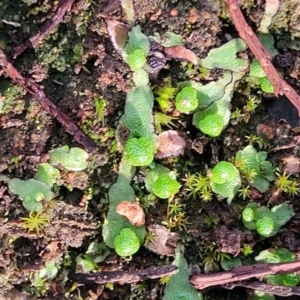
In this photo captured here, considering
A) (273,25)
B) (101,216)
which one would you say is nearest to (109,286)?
(101,216)

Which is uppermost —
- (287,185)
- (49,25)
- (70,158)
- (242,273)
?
(49,25)

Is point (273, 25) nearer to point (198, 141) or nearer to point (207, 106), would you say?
point (207, 106)

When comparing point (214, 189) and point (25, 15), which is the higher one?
point (25, 15)

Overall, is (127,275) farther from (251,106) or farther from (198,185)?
(251,106)

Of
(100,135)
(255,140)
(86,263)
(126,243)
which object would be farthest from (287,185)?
(86,263)

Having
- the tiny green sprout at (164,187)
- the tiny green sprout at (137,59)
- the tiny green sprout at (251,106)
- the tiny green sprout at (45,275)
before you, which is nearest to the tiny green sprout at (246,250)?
the tiny green sprout at (164,187)

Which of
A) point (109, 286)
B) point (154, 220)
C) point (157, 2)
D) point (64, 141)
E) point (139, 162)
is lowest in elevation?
point (109, 286)

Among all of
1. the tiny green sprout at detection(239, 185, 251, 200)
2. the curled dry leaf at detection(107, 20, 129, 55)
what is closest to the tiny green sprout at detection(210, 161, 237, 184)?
the tiny green sprout at detection(239, 185, 251, 200)
